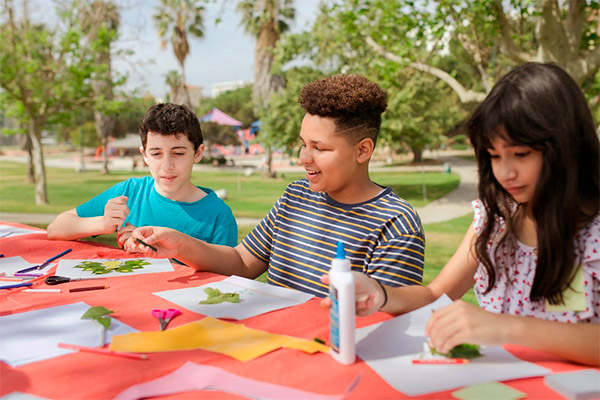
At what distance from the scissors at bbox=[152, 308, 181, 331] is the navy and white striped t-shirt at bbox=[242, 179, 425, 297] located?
2.13ft

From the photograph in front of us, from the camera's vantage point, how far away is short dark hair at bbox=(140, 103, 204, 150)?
2.57m

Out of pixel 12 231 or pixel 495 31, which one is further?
pixel 495 31

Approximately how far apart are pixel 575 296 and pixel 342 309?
27.4 inches

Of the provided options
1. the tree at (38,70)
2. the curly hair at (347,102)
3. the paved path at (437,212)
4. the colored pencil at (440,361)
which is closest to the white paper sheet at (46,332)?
the colored pencil at (440,361)

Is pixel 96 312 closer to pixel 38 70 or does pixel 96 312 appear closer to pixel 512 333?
pixel 512 333

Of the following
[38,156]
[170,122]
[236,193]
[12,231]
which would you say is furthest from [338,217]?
[236,193]

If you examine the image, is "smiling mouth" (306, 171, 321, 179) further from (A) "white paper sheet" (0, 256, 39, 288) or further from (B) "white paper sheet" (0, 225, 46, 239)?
(B) "white paper sheet" (0, 225, 46, 239)

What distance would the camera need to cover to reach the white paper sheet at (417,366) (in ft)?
3.77

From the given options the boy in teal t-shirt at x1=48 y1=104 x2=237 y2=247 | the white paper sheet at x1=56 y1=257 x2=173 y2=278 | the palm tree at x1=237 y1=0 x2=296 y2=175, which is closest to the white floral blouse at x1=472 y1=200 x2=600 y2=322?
the white paper sheet at x1=56 y1=257 x2=173 y2=278

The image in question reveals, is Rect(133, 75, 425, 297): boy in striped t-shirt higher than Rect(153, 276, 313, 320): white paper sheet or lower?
higher

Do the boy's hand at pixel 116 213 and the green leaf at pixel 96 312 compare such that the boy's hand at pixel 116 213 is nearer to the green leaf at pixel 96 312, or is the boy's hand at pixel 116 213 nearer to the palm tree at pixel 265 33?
the green leaf at pixel 96 312

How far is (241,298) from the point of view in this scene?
177cm

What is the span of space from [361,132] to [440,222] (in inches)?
338

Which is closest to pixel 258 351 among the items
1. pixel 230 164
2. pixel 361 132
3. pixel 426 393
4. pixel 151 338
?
pixel 151 338
